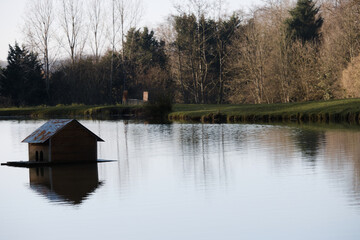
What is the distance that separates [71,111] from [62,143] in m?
39.1

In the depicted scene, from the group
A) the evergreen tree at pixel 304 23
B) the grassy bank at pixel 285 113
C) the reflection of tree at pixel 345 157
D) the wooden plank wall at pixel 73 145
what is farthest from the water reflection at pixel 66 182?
the evergreen tree at pixel 304 23

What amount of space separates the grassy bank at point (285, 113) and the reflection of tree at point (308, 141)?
21.7ft

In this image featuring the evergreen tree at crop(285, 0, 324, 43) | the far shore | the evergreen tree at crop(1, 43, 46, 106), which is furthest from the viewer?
the evergreen tree at crop(1, 43, 46, 106)

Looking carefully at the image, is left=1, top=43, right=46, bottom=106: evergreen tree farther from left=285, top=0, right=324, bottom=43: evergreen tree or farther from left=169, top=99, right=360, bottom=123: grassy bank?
left=285, top=0, right=324, bottom=43: evergreen tree

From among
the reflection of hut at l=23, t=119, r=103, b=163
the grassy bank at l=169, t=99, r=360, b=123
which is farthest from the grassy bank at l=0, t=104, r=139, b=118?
the reflection of hut at l=23, t=119, r=103, b=163

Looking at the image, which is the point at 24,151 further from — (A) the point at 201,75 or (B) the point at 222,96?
(B) the point at 222,96

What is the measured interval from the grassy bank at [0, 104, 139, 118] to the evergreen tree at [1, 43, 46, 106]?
535 cm

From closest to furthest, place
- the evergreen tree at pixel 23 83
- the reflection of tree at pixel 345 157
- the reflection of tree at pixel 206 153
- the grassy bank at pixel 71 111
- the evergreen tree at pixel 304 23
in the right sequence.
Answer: the reflection of tree at pixel 345 157
the reflection of tree at pixel 206 153
the grassy bank at pixel 71 111
the evergreen tree at pixel 304 23
the evergreen tree at pixel 23 83

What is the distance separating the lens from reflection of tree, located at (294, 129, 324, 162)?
19.5m

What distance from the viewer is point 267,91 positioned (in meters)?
54.8

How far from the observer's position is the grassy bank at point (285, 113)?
35.7 m

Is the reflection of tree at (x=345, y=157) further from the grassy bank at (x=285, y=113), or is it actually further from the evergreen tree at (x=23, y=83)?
the evergreen tree at (x=23, y=83)

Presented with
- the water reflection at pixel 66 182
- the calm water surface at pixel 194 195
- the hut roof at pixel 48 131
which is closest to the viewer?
the calm water surface at pixel 194 195

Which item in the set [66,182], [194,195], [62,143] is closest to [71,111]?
[62,143]
